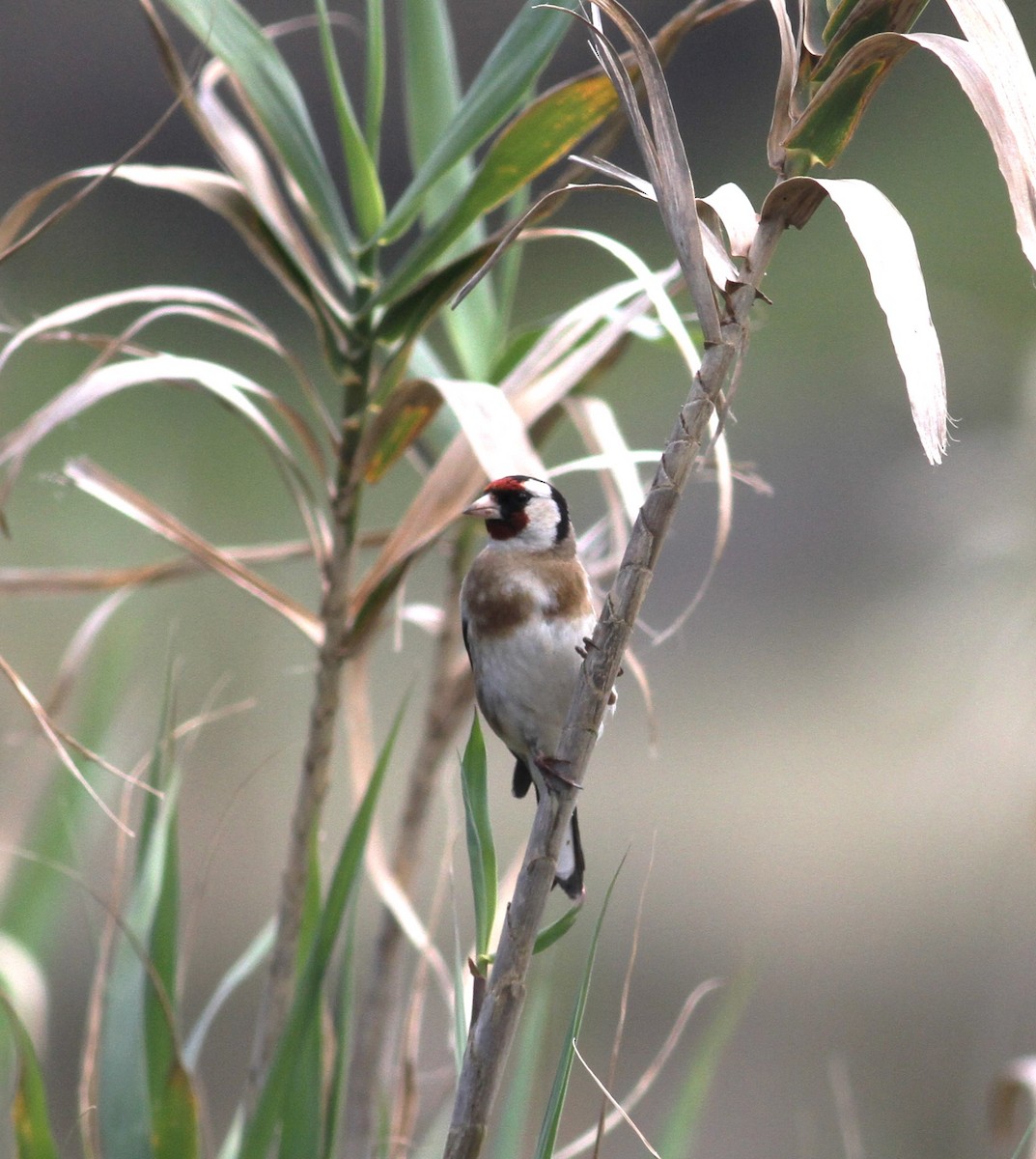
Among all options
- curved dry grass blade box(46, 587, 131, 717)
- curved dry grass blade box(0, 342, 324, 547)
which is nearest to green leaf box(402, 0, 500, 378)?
curved dry grass blade box(0, 342, 324, 547)

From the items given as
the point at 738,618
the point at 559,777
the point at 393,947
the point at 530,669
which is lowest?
the point at 738,618

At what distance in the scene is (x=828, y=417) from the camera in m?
5.10

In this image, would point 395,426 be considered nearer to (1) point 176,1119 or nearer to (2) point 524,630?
(2) point 524,630

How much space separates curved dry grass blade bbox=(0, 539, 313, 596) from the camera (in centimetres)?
110

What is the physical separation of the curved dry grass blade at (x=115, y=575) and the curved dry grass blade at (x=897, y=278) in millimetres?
611

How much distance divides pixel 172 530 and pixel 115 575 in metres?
0.15

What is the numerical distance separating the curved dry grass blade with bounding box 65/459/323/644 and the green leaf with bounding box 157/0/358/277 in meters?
0.25

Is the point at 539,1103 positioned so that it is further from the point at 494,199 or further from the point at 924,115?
the point at 924,115

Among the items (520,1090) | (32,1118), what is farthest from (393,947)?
(32,1118)

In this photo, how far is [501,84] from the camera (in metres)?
0.93

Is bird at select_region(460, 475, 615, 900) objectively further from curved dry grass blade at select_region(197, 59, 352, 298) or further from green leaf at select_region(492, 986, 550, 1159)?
curved dry grass blade at select_region(197, 59, 352, 298)

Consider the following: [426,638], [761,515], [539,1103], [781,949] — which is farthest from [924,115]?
[539,1103]

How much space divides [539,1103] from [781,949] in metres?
1.25

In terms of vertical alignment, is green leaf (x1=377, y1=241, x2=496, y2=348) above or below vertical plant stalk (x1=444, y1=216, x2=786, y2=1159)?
above
